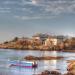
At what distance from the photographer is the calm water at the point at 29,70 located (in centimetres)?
393

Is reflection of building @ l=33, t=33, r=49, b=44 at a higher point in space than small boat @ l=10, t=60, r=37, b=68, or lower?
higher

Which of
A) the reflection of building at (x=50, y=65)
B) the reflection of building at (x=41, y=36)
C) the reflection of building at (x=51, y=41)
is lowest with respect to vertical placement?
the reflection of building at (x=50, y=65)

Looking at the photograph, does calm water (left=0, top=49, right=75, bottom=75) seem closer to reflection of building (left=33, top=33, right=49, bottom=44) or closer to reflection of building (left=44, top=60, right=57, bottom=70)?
reflection of building (left=44, top=60, right=57, bottom=70)

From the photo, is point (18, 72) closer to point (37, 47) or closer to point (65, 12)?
point (37, 47)

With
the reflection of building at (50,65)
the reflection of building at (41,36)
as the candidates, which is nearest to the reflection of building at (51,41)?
the reflection of building at (41,36)

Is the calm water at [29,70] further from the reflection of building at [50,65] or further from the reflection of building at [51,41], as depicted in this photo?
the reflection of building at [51,41]

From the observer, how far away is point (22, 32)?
4.02 metres

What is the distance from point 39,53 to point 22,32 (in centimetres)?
41

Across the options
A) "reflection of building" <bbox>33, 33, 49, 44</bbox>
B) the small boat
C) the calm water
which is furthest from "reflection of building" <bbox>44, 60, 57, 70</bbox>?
"reflection of building" <bbox>33, 33, 49, 44</bbox>

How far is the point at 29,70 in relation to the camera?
3.95 meters

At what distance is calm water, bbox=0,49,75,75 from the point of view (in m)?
3.93

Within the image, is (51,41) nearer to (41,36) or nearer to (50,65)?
(41,36)

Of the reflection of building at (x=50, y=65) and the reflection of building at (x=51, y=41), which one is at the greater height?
the reflection of building at (x=51, y=41)

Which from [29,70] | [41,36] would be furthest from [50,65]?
[41,36]
